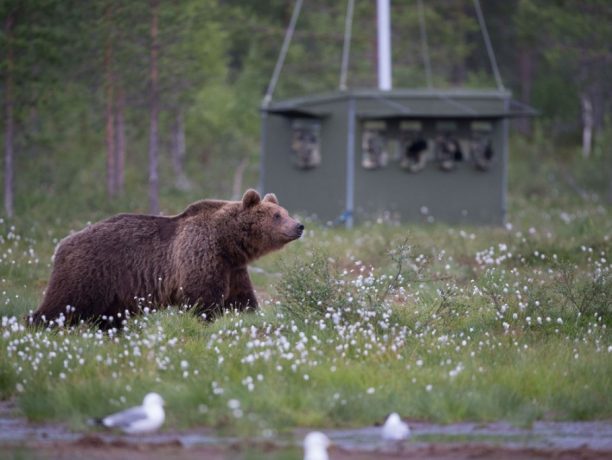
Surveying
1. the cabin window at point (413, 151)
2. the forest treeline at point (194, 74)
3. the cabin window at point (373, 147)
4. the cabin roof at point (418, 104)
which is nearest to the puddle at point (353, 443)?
the forest treeline at point (194, 74)

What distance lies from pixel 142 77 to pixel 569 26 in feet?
36.5

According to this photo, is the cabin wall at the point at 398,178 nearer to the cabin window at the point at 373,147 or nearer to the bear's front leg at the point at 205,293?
the cabin window at the point at 373,147

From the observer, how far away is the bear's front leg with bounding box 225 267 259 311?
940cm

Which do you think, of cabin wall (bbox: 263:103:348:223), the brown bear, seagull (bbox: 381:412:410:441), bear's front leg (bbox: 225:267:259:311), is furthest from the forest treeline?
seagull (bbox: 381:412:410:441)

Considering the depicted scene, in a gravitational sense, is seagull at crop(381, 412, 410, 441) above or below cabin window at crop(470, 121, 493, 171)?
below

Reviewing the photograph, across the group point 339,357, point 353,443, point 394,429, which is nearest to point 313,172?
point 339,357

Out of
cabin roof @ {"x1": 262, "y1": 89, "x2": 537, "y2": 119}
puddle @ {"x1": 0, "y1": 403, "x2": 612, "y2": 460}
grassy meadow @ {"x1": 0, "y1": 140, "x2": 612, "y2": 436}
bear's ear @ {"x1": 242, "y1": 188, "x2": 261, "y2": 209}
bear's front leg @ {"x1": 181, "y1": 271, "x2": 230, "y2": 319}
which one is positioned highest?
cabin roof @ {"x1": 262, "y1": 89, "x2": 537, "y2": 119}

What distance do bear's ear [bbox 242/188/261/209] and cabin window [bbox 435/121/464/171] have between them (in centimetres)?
1005

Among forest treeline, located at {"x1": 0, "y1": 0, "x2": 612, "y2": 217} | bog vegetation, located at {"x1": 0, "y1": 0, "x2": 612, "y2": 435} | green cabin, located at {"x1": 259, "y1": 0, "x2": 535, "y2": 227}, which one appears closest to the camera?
bog vegetation, located at {"x1": 0, "y1": 0, "x2": 612, "y2": 435}

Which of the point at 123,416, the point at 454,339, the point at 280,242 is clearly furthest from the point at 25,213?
the point at 123,416

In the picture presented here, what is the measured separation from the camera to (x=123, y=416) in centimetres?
561

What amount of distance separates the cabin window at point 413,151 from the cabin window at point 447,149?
249 millimetres

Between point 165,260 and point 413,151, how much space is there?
1064 centimetres

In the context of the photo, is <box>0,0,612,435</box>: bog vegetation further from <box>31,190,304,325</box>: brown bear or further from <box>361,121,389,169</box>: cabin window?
<box>361,121,389,169</box>: cabin window
